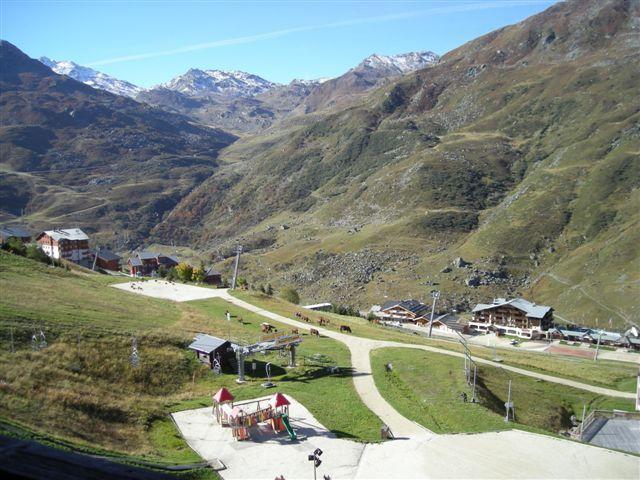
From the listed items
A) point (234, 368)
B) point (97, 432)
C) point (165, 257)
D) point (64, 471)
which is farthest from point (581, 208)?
point (64, 471)

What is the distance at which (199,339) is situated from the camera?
46.5m

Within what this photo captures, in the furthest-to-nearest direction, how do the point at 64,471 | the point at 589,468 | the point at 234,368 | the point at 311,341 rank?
1. the point at 311,341
2. the point at 234,368
3. the point at 589,468
4. the point at 64,471

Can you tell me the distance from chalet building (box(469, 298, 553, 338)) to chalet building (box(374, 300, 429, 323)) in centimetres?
1264

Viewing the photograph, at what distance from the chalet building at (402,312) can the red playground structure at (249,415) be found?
298ft

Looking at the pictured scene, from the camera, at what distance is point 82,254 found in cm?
12081

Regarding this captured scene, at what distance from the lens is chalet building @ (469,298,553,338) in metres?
111

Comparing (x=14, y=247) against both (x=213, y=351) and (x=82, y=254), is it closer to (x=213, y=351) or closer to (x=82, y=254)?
(x=82, y=254)

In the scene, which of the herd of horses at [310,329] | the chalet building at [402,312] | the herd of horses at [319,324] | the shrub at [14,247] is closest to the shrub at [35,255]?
the shrub at [14,247]

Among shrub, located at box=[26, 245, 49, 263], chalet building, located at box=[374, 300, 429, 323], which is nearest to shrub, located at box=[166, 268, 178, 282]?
shrub, located at box=[26, 245, 49, 263]

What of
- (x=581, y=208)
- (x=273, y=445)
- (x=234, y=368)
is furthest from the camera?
(x=581, y=208)

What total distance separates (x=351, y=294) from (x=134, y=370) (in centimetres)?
11989

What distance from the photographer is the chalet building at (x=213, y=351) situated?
44.2 metres

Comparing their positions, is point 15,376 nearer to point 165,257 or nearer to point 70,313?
point 70,313

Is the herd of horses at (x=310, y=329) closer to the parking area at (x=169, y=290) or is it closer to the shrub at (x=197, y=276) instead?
the parking area at (x=169, y=290)
